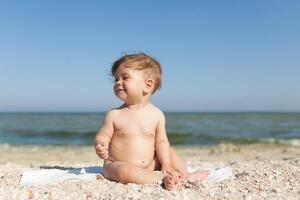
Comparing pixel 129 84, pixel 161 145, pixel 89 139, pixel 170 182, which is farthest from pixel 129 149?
pixel 89 139

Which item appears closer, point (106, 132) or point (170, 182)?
point (170, 182)

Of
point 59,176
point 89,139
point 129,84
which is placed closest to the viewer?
point 129,84

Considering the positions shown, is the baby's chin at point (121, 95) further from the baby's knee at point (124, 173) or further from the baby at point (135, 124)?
the baby's knee at point (124, 173)

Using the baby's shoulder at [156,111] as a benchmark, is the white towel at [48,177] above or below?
below

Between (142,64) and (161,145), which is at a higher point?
(142,64)

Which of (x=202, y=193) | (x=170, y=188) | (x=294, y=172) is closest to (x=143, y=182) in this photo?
(x=170, y=188)

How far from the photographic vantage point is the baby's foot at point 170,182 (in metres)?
3.57

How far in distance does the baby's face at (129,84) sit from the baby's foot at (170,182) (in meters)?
0.97

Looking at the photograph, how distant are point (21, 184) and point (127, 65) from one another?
4.99 feet

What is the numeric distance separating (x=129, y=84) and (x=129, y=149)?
24.9 inches

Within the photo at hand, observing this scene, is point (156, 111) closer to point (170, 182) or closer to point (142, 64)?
point (142, 64)

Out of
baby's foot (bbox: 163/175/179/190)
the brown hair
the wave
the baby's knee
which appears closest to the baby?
the brown hair

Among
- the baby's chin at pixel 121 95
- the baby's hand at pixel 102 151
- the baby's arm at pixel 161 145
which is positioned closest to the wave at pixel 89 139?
the baby's arm at pixel 161 145

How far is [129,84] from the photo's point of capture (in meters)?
4.21
